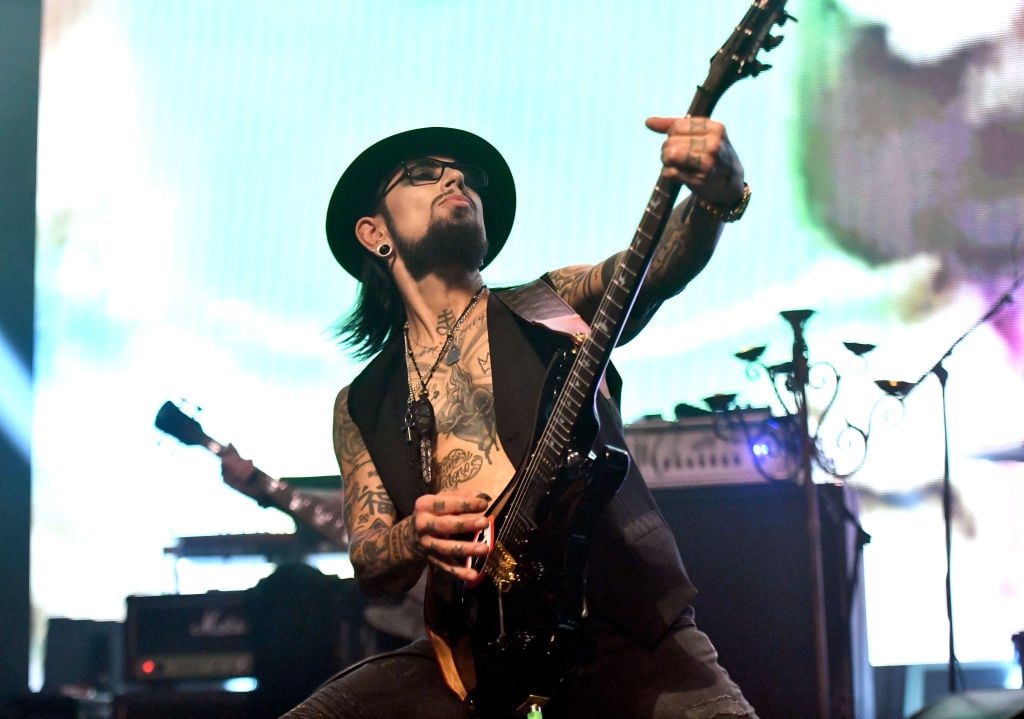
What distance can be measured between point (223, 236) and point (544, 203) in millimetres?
1633

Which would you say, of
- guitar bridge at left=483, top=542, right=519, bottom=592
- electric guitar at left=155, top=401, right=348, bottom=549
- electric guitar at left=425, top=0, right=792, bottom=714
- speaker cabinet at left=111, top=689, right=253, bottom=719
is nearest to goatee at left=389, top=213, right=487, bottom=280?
electric guitar at left=425, top=0, right=792, bottom=714

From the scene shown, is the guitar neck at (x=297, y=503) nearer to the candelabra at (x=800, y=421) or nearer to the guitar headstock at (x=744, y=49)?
the candelabra at (x=800, y=421)

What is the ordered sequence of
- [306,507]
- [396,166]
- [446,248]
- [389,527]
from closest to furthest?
[389,527]
[446,248]
[396,166]
[306,507]

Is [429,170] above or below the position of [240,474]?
above

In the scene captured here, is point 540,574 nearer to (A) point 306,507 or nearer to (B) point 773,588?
(B) point 773,588

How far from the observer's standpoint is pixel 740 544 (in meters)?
4.37

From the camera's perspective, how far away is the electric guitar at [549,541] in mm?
2252

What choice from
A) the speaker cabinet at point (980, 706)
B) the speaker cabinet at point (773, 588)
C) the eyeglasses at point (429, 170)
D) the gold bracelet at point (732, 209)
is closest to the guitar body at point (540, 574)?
the gold bracelet at point (732, 209)

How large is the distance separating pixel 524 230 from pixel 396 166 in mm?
2243

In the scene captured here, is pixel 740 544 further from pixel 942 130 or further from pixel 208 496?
pixel 208 496

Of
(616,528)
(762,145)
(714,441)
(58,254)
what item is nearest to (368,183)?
(616,528)

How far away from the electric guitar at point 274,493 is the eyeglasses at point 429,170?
92.7 inches

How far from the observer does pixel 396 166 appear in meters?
3.06

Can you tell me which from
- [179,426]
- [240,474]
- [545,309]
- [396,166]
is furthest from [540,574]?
[179,426]
